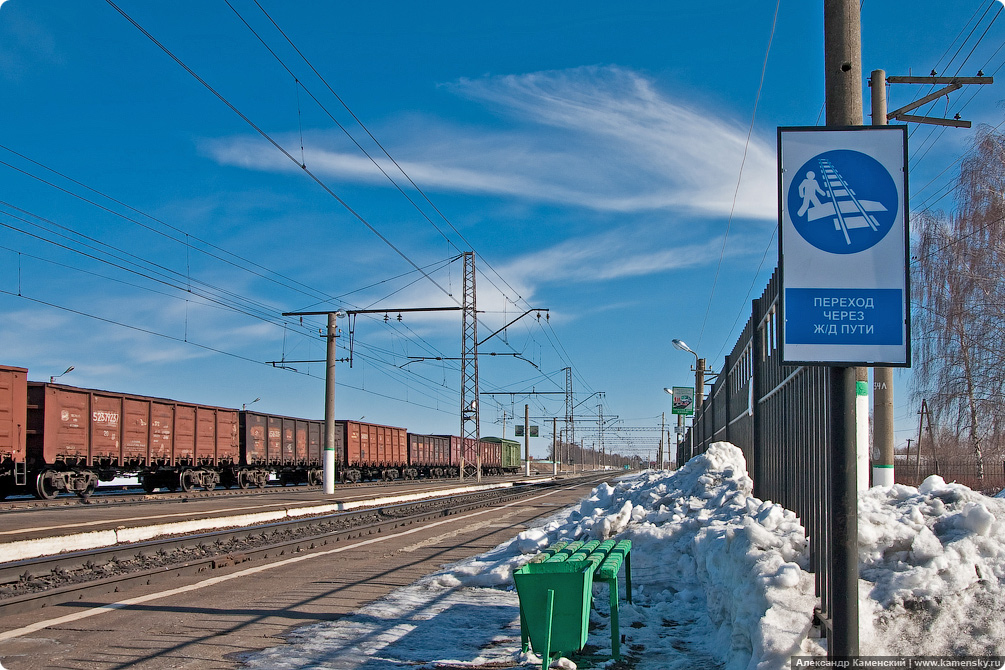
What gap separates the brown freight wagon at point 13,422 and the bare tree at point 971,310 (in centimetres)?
2379

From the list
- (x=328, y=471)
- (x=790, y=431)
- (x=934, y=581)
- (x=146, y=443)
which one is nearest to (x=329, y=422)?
(x=328, y=471)

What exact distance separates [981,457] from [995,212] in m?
5.99

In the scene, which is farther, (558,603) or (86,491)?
(86,491)

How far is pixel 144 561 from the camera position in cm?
1096

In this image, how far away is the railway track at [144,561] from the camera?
27.5 ft

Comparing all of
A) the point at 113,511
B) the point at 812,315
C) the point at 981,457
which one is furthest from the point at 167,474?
the point at 812,315

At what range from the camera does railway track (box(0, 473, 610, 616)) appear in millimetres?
8381

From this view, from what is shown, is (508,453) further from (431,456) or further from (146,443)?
(146,443)

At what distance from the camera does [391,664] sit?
18.2 feet

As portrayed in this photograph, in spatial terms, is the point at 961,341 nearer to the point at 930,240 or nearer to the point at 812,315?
the point at 930,240

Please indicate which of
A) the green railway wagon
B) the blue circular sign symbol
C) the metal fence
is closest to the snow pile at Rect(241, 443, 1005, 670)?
the metal fence

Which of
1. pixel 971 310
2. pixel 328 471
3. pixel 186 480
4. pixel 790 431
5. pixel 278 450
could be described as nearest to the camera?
pixel 790 431

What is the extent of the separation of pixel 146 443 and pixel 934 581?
27.3m

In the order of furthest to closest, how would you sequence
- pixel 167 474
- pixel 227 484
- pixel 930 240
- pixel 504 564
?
pixel 227 484
pixel 167 474
pixel 930 240
pixel 504 564
